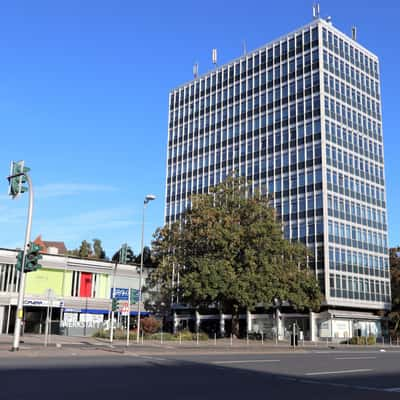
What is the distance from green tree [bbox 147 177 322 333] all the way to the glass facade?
16.6 m

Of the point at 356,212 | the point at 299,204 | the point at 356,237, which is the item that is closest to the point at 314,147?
the point at 299,204

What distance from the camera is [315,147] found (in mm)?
72438

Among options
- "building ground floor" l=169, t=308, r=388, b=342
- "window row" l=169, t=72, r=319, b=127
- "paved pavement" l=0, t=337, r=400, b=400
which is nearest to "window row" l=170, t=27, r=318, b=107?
"window row" l=169, t=72, r=319, b=127

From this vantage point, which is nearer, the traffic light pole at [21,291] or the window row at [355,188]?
the traffic light pole at [21,291]

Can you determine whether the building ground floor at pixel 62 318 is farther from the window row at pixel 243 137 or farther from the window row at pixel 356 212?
the window row at pixel 243 137

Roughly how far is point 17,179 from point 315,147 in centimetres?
5486

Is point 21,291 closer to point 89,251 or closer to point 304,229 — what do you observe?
point 304,229

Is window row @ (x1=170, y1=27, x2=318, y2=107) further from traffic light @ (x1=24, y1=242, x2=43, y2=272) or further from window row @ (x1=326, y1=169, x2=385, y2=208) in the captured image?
traffic light @ (x1=24, y1=242, x2=43, y2=272)

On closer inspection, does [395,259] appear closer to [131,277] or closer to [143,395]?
[131,277]

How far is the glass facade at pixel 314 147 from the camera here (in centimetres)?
7075

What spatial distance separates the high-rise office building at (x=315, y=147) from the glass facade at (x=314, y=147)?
0.47 feet

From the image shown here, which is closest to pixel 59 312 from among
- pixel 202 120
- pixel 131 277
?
pixel 131 277

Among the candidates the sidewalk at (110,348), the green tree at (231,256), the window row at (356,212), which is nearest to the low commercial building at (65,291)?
the green tree at (231,256)

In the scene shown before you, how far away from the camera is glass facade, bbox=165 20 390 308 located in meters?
70.8
